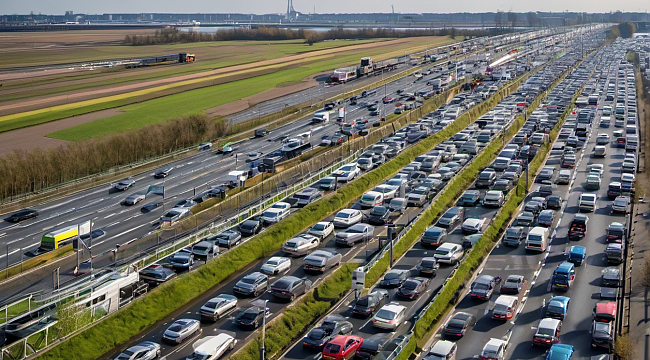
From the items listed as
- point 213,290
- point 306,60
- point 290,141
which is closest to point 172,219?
point 213,290

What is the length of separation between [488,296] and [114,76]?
93.2 m

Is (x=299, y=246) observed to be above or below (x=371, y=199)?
below

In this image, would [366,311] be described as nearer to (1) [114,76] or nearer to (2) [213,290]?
(2) [213,290]

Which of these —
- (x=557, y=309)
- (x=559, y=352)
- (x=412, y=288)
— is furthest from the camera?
(x=412, y=288)

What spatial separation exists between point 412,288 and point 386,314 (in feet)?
10.9

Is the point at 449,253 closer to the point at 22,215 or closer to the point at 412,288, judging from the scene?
the point at 412,288

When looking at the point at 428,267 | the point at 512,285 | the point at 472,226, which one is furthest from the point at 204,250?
the point at 472,226

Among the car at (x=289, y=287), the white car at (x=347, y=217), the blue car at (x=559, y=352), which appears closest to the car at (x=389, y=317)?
the car at (x=289, y=287)

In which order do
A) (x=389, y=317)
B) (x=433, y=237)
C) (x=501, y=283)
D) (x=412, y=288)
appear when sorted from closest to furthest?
→ (x=389, y=317) → (x=412, y=288) → (x=501, y=283) → (x=433, y=237)

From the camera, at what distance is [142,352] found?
27359 millimetres

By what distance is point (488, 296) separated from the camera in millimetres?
33969

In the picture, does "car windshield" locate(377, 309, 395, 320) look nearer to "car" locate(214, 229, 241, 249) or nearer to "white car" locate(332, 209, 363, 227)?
"car" locate(214, 229, 241, 249)

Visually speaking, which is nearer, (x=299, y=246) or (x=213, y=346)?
(x=213, y=346)

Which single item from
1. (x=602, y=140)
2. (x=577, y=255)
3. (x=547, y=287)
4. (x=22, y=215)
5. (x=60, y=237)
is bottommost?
(x=547, y=287)
